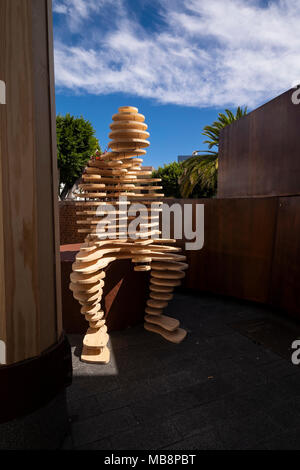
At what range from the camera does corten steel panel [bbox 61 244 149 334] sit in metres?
4.79

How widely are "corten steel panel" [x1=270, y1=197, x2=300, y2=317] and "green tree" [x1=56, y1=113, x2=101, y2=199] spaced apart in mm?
23177

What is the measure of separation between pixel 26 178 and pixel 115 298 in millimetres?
3238

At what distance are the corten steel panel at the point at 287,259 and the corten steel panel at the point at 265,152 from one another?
1.39 ft

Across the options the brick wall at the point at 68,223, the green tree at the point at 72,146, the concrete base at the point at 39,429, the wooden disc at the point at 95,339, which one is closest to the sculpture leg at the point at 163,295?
the wooden disc at the point at 95,339

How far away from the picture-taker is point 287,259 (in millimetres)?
5492

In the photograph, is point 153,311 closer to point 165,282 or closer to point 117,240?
point 165,282

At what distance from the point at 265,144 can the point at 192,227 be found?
2453 millimetres

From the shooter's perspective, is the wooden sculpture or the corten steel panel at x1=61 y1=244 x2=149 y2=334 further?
the corten steel panel at x1=61 y1=244 x2=149 y2=334

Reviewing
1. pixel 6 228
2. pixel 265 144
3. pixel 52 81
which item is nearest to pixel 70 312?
pixel 6 228

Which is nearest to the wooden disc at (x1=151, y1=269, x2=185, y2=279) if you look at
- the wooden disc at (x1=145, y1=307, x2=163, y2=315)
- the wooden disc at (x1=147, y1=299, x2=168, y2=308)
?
the wooden disc at (x1=147, y1=299, x2=168, y2=308)

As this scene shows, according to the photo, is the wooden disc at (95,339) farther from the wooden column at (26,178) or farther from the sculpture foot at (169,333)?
the wooden column at (26,178)

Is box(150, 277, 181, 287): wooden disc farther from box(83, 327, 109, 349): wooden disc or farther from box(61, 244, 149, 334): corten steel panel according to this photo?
box(83, 327, 109, 349): wooden disc

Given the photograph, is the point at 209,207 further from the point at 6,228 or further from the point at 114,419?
the point at 6,228
